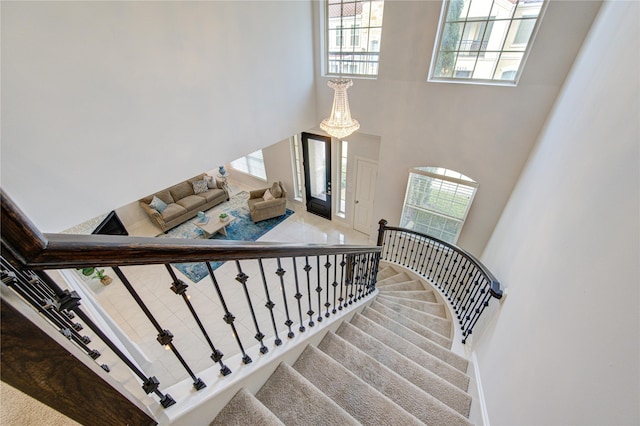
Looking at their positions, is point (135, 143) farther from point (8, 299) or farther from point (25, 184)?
point (8, 299)

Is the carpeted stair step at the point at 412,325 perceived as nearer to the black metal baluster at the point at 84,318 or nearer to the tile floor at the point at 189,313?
the tile floor at the point at 189,313

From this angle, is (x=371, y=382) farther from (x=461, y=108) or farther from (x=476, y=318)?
(x=461, y=108)

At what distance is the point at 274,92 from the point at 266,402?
3763mm

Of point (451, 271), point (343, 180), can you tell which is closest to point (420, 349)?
point (451, 271)

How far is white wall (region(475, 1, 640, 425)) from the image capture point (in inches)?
38.3

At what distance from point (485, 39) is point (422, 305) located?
3.37m

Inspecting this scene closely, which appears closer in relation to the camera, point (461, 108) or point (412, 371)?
point (412, 371)

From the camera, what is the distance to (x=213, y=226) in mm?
5801

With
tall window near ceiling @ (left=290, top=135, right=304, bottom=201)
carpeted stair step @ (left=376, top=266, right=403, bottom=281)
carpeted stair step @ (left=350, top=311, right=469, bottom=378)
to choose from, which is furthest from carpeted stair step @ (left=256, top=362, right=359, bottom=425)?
tall window near ceiling @ (left=290, top=135, right=304, bottom=201)

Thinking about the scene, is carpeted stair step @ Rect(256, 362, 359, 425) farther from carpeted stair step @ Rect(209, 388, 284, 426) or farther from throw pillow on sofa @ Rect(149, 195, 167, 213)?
throw pillow on sofa @ Rect(149, 195, 167, 213)

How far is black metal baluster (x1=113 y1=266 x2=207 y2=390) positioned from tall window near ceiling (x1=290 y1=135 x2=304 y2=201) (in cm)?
537

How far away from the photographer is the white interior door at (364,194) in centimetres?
525

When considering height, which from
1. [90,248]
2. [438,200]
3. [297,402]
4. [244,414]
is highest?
[90,248]

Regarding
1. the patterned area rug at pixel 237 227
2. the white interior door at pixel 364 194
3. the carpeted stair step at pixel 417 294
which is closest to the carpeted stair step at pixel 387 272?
the carpeted stair step at pixel 417 294
